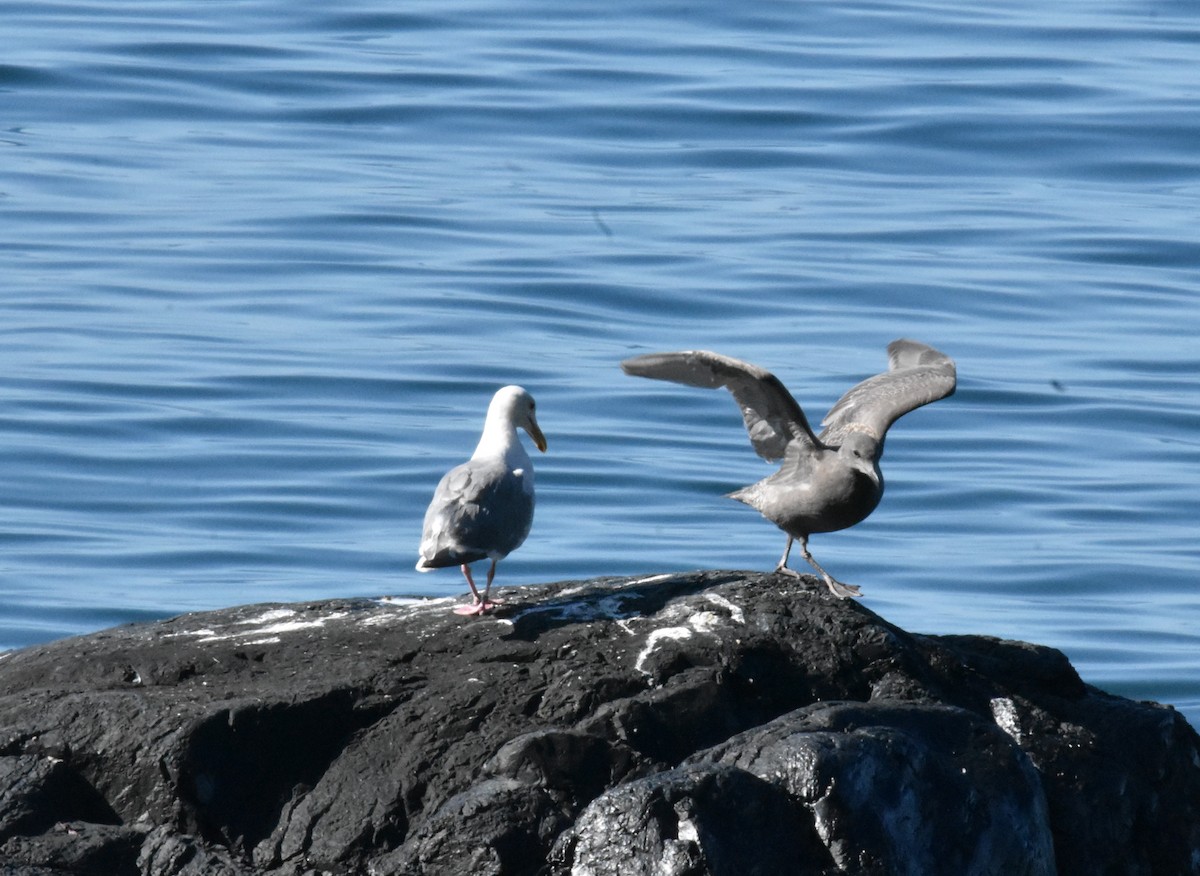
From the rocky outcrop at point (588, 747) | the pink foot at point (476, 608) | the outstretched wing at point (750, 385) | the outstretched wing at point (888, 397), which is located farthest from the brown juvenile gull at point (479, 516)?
the outstretched wing at point (888, 397)

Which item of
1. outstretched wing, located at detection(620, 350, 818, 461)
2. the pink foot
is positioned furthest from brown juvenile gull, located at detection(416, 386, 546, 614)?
outstretched wing, located at detection(620, 350, 818, 461)

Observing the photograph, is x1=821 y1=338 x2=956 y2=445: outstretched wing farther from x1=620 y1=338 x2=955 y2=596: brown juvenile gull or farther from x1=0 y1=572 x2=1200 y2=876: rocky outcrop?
x1=0 y1=572 x2=1200 y2=876: rocky outcrop

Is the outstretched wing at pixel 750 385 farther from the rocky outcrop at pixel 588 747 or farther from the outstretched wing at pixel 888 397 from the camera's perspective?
the rocky outcrop at pixel 588 747

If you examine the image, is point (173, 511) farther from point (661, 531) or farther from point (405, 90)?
point (405, 90)

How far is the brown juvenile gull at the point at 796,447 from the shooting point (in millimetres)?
8094

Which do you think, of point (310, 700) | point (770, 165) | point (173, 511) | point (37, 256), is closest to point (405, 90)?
point (770, 165)

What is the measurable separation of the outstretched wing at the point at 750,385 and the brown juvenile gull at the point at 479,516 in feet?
2.47

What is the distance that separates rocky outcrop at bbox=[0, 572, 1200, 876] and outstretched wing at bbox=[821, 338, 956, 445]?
1565 millimetres

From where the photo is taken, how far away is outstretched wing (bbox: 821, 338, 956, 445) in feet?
29.0

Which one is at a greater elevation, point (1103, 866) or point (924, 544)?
point (1103, 866)

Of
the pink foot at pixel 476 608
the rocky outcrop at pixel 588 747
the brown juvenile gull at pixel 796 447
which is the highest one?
the brown juvenile gull at pixel 796 447

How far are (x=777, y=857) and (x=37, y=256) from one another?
54.8ft

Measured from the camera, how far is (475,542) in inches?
291

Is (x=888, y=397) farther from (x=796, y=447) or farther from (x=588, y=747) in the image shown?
(x=588, y=747)
